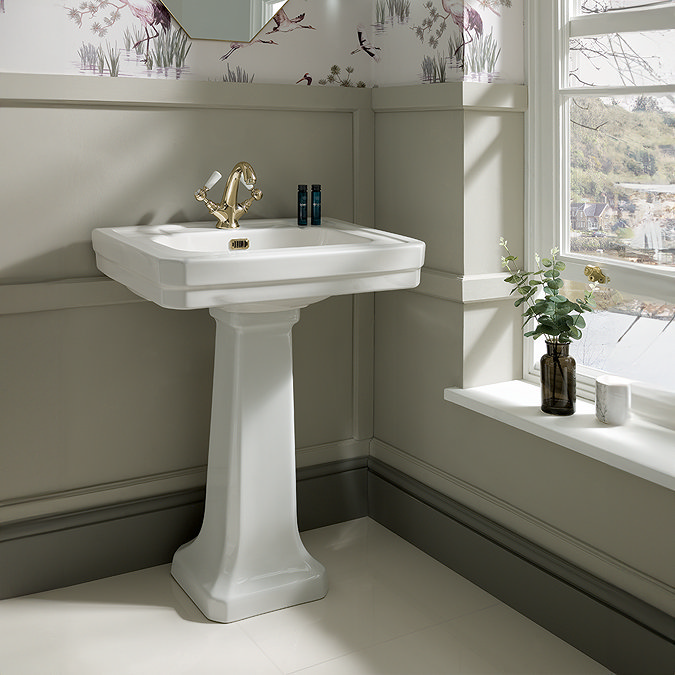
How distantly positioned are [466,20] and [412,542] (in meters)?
1.52

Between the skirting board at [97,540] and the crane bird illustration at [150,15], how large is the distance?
1.27 metres

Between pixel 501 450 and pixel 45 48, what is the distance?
1.58 meters

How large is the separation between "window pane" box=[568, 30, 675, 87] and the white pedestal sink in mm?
621

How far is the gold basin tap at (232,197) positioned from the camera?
2.36 meters

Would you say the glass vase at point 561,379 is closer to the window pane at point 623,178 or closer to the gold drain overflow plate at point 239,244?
the window pane at point 623,178

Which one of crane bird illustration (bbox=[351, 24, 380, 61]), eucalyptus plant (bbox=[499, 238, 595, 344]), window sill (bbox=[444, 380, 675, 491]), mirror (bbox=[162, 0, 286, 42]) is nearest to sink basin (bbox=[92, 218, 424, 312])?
eucalyptus plant (bbox=[499, 238, 595, 344])

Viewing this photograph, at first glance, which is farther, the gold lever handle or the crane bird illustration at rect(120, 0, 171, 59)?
the crane bird illustration at rect(120, 0, 171, 59)

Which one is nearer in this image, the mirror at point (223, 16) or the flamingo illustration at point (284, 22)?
the mirror at point (223, 16)

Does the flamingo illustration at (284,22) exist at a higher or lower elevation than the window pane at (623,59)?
higher

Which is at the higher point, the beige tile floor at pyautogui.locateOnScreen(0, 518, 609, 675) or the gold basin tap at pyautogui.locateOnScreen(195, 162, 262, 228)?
the gold basin tap at pyautogui.locateOnScreen(195, 162, 262, 228)

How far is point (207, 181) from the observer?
246 cm

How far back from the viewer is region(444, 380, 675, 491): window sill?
6.10ft

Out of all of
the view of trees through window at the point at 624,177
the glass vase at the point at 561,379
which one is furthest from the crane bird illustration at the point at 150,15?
the glass vase at the point at 561,379

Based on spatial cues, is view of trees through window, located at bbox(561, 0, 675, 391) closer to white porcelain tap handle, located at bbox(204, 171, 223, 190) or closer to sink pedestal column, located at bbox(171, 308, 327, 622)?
sink pedestal column, located at bbox(171, 308, 327, 622)
